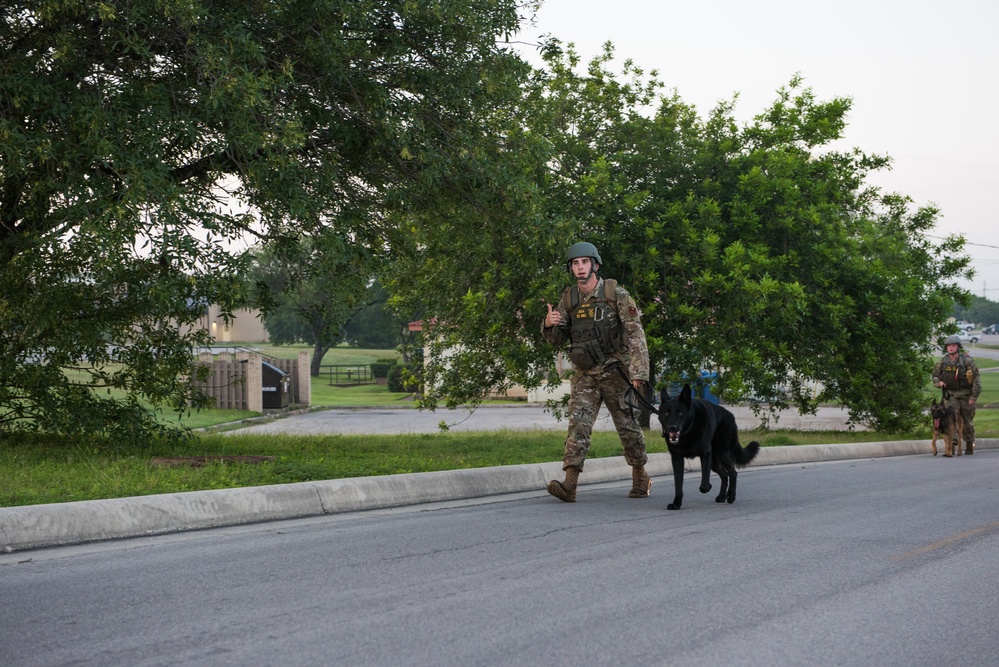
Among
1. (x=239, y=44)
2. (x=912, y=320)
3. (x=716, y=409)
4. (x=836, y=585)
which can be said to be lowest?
(x=836, y=585)

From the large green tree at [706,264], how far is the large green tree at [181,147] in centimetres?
261

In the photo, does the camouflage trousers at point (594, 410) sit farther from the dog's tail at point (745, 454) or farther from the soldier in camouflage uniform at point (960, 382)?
the soldier in camouflage uniform at point (960, 382)

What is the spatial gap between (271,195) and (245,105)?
116 centimetres

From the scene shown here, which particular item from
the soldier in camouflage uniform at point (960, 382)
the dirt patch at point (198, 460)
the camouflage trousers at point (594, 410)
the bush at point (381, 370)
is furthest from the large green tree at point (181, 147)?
the bush at point (381, 370)

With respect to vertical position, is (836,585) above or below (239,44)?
below

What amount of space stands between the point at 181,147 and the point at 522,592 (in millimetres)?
7145

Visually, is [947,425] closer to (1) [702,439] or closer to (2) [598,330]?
(1) [702,439]

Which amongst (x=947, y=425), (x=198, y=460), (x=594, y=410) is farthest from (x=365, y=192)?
(x=947, y=425)

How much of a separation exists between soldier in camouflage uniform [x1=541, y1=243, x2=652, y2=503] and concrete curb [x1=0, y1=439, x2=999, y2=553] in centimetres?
106

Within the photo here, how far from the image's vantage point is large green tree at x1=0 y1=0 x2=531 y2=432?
10.1 m

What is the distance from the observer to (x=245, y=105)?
10.2 meters

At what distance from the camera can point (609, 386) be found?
9.92 metres

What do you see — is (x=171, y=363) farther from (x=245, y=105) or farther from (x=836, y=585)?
(x=836, y=585)

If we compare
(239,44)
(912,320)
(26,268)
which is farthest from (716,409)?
(912,320)
